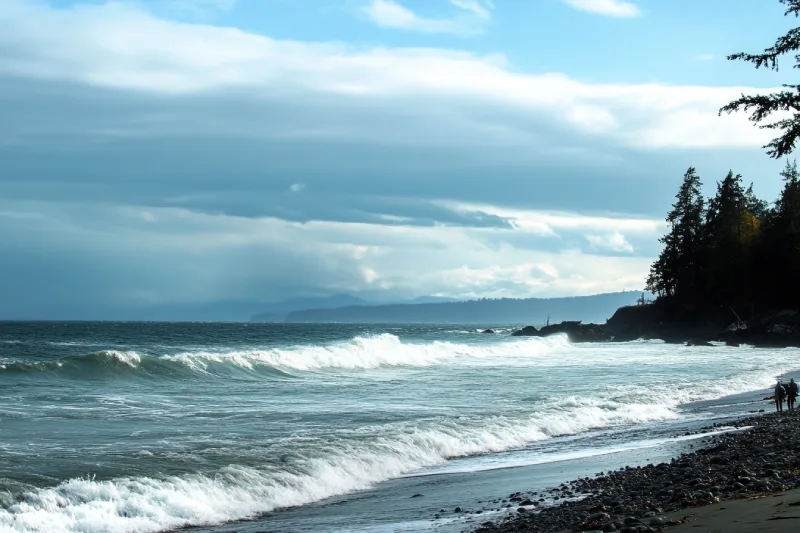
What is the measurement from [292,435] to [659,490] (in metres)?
9.07

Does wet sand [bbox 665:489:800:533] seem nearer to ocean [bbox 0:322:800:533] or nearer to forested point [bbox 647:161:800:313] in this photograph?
ocean [bbox 0:322:800:533]

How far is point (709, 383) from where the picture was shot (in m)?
33.3

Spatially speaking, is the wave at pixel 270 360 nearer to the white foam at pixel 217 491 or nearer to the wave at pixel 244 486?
the wave at pixel 244 486

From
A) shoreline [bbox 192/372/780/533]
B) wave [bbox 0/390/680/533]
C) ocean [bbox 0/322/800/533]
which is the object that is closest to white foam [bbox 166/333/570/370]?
ocean [bbox 0/322/800/533]

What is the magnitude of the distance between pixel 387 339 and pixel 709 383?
30932mm

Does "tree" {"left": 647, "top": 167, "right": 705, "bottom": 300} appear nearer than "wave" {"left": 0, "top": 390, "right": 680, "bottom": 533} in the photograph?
No

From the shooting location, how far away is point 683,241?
314 ft

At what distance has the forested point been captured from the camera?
77.8 meters

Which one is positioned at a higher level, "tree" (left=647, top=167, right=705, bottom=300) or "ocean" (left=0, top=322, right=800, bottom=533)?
"tree" (left=647, top=167, right=705, bottom=300)

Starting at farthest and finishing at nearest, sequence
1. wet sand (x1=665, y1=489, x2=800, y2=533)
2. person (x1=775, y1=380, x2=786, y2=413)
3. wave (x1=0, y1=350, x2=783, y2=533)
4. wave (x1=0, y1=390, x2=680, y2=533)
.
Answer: person (x1=775, y1=380, x2=786, y2=413) < wave (x1=0, y1=350, x2=783, y2=533) < wave (x1=0, y1=390, x2=680, y2=533) < wet sand (x1=665, y1=489, x2=800, y2=533)

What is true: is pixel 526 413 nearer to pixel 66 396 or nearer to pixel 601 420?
pixel 601 420

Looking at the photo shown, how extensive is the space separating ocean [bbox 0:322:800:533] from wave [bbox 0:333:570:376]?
14 centimetres

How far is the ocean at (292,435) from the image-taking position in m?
12.4

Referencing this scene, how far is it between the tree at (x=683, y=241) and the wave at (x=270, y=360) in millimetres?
37520
